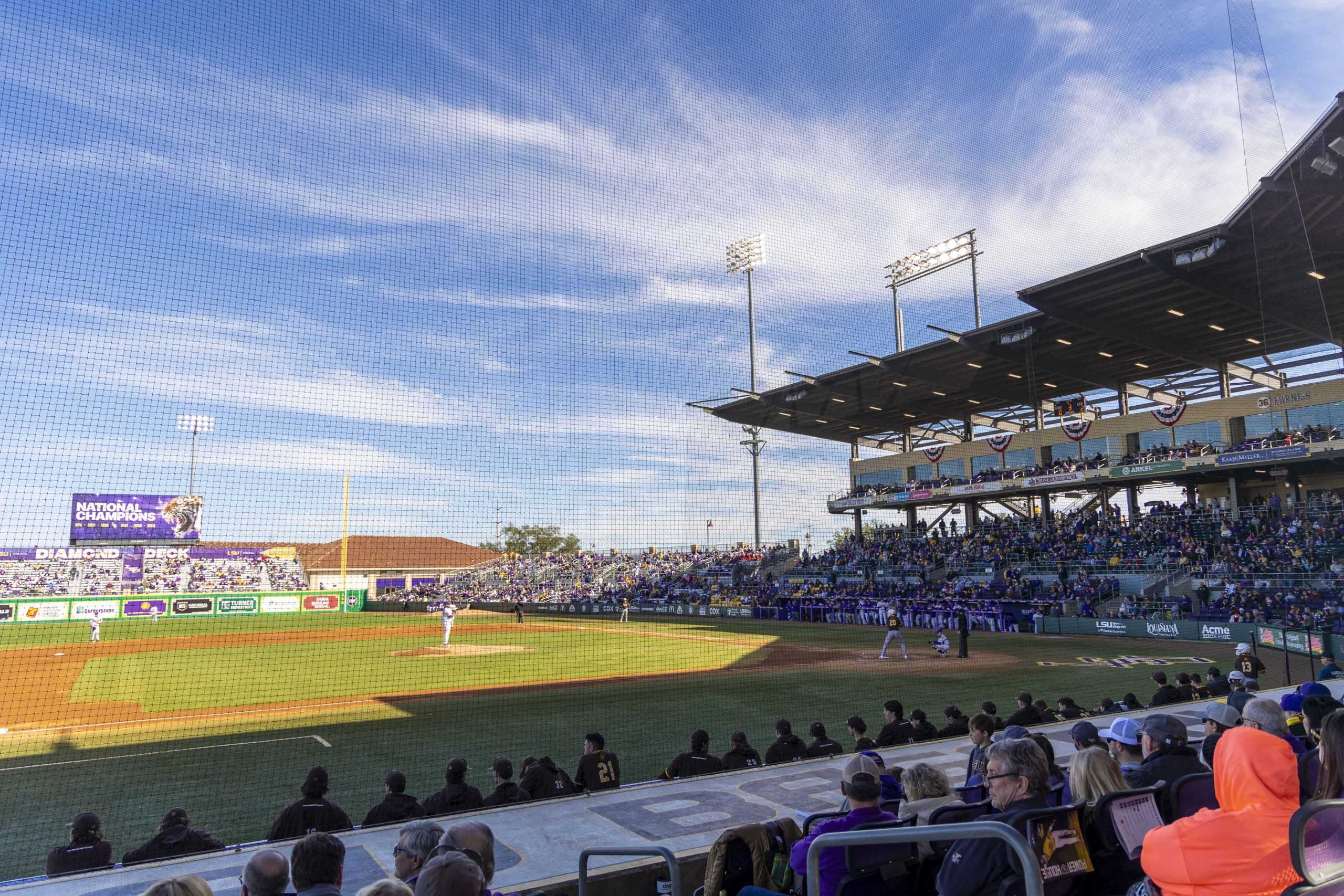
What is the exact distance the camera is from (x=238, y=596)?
48750 millimetres

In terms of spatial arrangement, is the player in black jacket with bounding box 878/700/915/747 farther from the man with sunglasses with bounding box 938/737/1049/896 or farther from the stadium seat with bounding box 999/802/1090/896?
the stadium seat with bounding box 999/802/1090/896

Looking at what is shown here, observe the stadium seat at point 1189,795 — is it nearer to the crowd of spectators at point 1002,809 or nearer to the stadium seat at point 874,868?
the crowd of spectators at point 1002,809

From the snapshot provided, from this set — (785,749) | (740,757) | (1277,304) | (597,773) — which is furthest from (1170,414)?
(597,773)

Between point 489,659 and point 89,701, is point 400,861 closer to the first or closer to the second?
point 89,701

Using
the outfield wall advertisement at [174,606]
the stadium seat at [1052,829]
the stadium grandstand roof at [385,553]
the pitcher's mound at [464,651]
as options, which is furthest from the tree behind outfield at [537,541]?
the stadium seat at [1052,829]

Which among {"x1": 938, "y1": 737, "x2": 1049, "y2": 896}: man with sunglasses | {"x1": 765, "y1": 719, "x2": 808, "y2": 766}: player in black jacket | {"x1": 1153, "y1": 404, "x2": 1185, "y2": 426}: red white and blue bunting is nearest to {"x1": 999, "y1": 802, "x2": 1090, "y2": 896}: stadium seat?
{"x1": 938, "y1": 737, "x2": 1049, "y2": 896}: man with sunglasses

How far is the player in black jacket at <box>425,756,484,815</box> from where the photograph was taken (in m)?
6.24

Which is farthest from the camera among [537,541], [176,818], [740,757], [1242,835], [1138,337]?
[537,541]

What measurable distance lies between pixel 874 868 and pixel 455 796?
13.8 ft

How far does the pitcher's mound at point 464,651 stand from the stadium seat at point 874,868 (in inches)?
885

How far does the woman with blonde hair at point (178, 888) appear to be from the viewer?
7.63 ft

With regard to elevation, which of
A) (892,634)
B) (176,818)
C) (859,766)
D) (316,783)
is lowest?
(892,634)

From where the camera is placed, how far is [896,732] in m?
8.27

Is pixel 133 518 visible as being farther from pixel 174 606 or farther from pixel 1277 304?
pixel 1277 304
